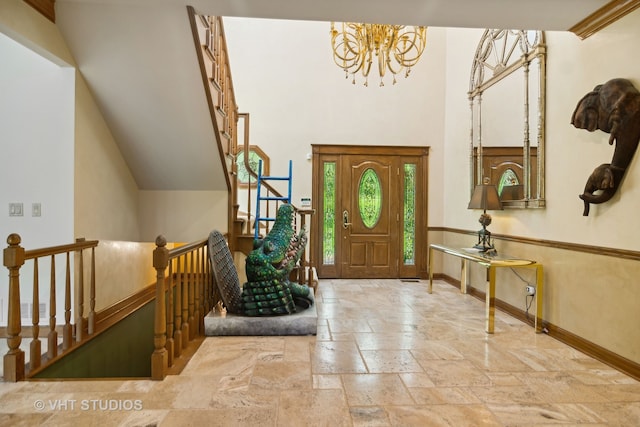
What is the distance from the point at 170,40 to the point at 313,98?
10.8 feet

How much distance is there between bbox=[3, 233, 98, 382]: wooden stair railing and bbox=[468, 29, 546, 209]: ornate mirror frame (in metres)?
4.16

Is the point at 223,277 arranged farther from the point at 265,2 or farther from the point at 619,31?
the point at 619,31

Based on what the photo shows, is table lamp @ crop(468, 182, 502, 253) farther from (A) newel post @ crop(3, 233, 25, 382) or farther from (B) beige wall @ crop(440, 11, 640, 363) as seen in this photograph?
(A) newel post @ crop(3, 233, 25, 382)

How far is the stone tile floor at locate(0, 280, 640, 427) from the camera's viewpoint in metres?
2.02

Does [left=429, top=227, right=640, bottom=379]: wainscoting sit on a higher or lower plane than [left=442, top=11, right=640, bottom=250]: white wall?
lower

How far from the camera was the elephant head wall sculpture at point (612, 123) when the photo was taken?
8.36 feet

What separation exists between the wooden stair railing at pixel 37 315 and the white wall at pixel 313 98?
134 inches

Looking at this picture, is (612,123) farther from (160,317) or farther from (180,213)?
(180,213)

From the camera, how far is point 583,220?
3053 mm

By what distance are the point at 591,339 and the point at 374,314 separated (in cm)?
191

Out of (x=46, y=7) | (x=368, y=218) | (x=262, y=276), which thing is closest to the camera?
(x=46, y=7)

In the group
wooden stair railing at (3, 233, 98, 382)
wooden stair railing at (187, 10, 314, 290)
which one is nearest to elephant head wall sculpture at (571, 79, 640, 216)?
wooden stair railing at (187, 10, 314, 290)

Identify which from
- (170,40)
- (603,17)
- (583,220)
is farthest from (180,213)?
(603,17)

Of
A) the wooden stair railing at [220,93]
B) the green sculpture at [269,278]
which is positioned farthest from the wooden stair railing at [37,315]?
the wooden stair railing at [220,93]
